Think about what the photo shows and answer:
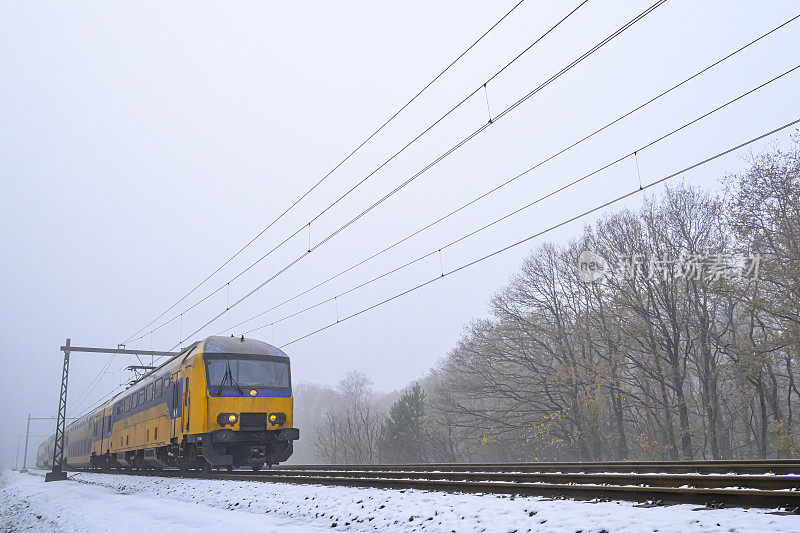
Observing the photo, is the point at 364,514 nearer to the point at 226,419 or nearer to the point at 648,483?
Answer: the point at 648,483

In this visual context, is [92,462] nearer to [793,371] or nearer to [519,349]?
[519,349]

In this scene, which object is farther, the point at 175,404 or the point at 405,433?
the point at 405,433

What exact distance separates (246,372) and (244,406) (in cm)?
109

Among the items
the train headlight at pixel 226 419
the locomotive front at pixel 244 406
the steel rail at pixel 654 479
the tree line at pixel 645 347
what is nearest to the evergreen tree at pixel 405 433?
the tree line at pixel 645 347

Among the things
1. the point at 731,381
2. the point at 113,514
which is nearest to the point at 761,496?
the point at 113,514

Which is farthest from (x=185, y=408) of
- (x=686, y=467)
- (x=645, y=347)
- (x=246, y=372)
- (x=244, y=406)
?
(x=645, y=347)

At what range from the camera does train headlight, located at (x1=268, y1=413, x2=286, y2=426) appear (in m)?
17.4

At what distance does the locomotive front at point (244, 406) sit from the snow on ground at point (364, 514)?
1.62m

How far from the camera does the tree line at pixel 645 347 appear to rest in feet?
75.2

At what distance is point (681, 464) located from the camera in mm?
11227

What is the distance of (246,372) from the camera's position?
57.6 feet

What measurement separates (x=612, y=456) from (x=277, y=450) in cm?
2084

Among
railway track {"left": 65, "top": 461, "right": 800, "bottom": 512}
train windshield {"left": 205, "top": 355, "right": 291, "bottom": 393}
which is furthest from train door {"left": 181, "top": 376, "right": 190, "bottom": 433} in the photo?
railway track {"left": 65, "top": 461, "right": 800, "bottom": 512}

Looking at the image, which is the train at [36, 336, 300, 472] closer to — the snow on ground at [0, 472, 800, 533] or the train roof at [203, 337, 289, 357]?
the train roof at [203, 337, 289, 357]
